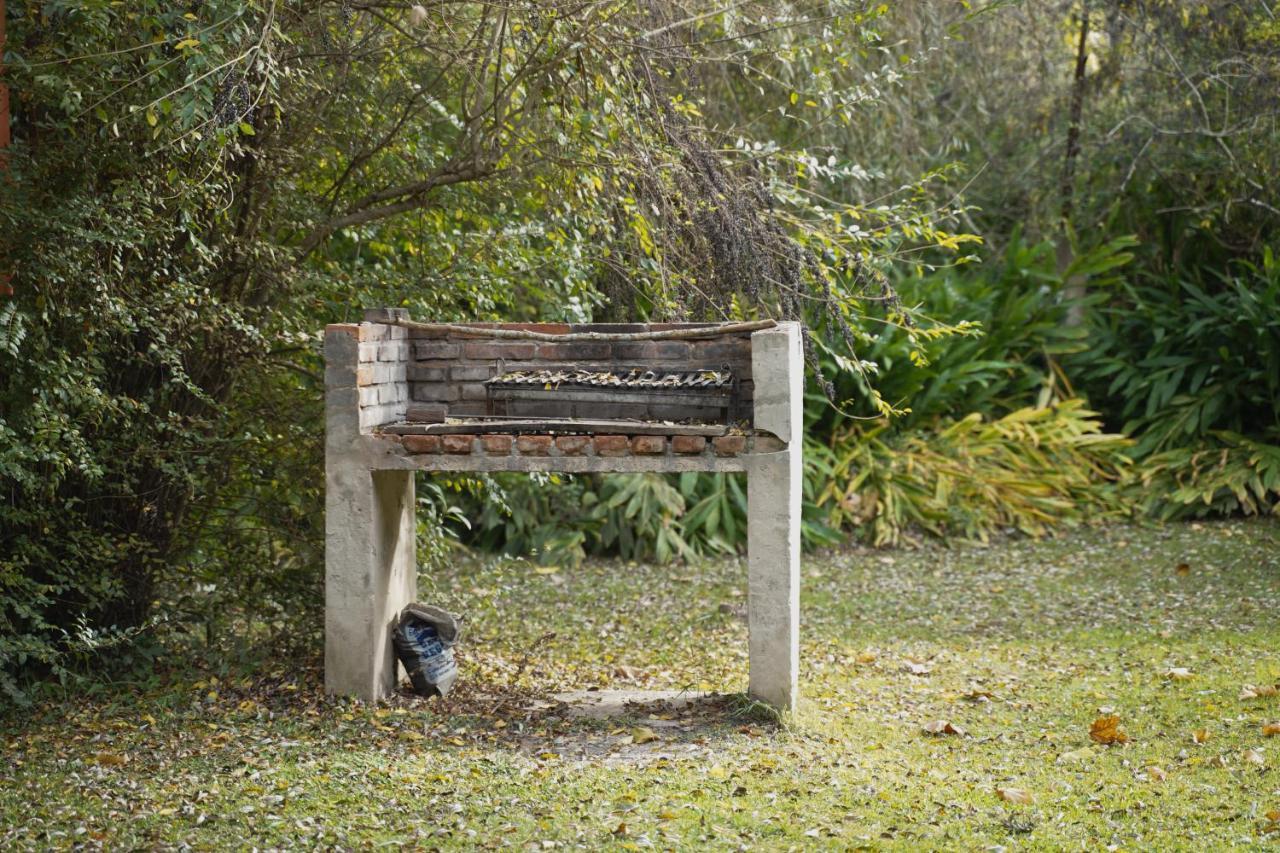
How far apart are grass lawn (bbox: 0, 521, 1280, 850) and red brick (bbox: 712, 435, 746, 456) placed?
1.18 metres

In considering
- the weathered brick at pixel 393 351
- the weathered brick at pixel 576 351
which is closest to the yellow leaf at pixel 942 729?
the weathered brick at pixel 576 351

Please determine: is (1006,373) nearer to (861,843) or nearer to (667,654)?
(667,654)

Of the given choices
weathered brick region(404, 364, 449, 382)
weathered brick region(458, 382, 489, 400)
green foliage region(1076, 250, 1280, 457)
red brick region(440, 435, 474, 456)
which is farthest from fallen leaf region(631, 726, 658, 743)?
green foliage region(1076, 250, 1280, 457)

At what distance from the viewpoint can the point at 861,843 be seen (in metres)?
4.41

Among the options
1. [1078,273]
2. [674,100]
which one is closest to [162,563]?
[674,100]

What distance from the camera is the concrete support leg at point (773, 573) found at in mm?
5711

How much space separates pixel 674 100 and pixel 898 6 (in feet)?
12.6

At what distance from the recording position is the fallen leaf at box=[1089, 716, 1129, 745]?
5797 mm

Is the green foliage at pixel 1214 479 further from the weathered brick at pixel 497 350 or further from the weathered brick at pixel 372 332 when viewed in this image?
the weathered brick at pixel 372 332

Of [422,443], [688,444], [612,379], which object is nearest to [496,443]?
[422,443]

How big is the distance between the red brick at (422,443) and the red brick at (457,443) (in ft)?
0.12

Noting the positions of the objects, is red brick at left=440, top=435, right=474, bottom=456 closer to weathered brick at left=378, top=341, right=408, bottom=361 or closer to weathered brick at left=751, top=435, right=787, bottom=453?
weathered brick at left=378, top=341, right=408, bottom=361

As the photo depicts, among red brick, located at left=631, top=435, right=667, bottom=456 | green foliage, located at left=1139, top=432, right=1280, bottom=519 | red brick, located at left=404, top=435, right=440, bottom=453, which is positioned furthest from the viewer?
green foliage, located at left=1139, top=432, right=1280, bottom=519

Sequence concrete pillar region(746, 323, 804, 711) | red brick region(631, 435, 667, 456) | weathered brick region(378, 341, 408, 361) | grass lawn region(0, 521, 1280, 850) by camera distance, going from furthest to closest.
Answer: weathered brick region(378, 341, 408, 361) → red brick region(631, 435, 667, 456) → concrete pillar region(746, 323, 804, 711) → grass lawn region(0, 521, 1280, 850)
